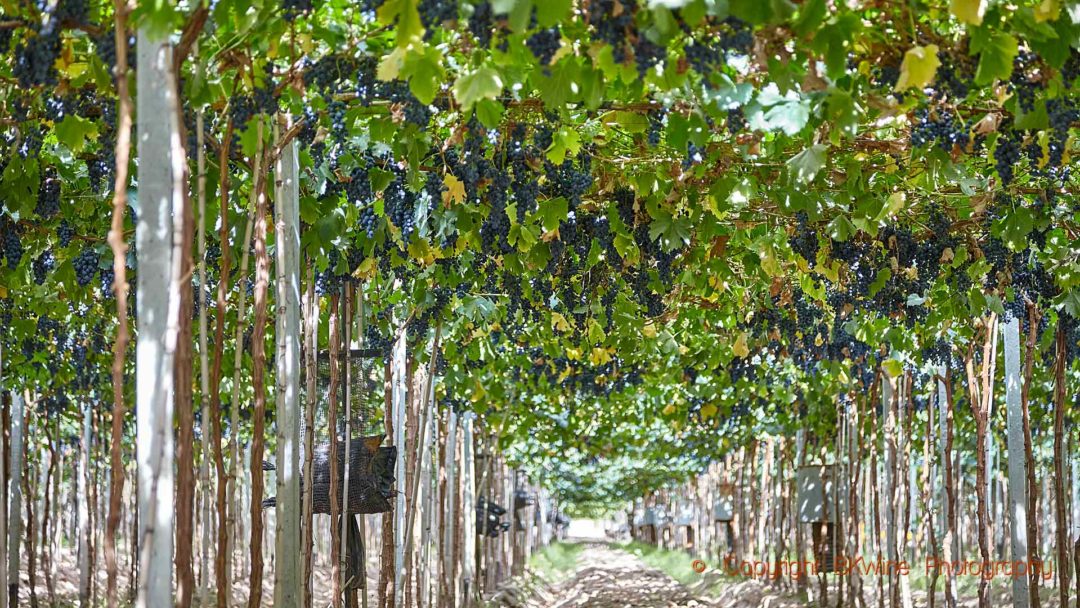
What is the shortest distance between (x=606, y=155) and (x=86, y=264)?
2637 millimetres

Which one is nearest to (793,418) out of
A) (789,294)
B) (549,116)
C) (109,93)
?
(789,294)

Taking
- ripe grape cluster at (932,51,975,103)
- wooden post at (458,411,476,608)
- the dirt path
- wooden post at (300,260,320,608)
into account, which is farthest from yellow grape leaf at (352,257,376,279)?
the dirt path

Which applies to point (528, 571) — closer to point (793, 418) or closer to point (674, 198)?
point (793, 418)

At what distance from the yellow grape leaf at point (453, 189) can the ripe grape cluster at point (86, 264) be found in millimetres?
1906

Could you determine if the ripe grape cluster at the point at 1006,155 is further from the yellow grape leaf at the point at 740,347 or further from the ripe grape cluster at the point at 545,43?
the yellow grape leaf at the point at 740,347

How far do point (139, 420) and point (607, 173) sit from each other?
3.03 metres

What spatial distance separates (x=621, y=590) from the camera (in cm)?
1994

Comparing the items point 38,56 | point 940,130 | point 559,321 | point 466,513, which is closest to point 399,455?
point 559,321

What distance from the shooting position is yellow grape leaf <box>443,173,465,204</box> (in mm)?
4809

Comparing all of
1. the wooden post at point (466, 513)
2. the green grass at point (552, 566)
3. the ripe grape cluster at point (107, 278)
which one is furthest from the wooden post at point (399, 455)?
the green grass at point (552, 566)

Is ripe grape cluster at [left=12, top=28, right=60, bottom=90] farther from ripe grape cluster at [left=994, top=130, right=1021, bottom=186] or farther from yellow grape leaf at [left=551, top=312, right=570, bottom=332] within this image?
yellow grape leaf at [left=551, top=312, right=570, bottom=332]

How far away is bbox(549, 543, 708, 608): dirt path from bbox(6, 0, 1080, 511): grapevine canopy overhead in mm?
8972

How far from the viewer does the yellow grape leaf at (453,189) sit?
15.8 ft

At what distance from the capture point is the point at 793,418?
15312 mm
